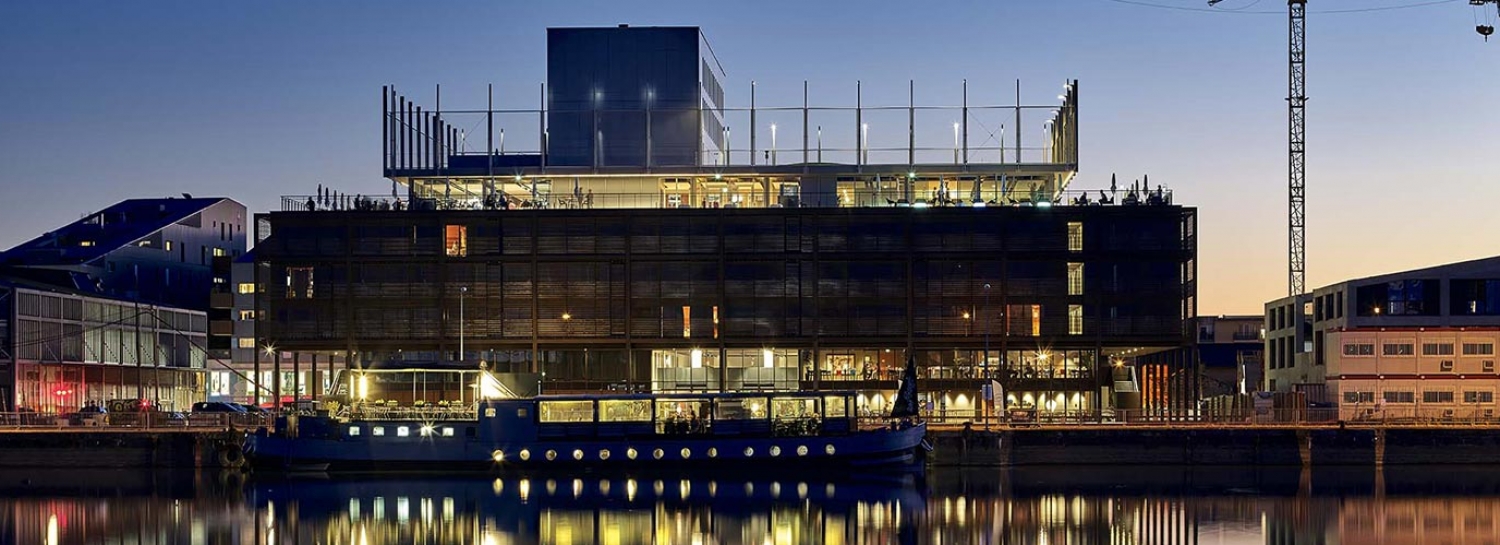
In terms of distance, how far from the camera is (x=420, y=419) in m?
108

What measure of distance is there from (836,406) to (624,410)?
11.3m

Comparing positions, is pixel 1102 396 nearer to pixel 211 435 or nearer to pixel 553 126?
pixel 553 126

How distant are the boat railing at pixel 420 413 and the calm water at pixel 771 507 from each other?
3.16m

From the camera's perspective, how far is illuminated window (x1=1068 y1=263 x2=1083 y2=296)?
138 meters

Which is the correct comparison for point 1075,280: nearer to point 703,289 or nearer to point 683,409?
point 703,289

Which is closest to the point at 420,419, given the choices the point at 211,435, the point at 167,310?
the point at 211,435

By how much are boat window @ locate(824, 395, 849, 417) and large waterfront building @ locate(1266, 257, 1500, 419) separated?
39.1 meters

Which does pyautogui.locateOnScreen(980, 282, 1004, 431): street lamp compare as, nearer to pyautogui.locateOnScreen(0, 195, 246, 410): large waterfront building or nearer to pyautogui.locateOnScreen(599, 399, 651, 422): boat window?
pyautogui.locateOnScreen(599, 399, 651, 422): boat window

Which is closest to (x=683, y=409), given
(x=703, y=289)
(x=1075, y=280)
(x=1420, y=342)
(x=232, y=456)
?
(x=232, y=456)

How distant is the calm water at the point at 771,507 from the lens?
3044 inches

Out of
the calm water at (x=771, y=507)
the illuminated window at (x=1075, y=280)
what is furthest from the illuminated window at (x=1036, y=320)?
the calm water at (x=771, y=507)

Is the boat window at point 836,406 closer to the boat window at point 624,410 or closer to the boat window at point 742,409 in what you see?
the boat window at point 742,409

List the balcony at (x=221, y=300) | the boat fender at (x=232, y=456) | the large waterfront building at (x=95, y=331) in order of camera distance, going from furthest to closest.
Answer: the balcony at (x=221, y=300)
the large waterfront building at (x=95, y=331)
the boat fender at (x=232, y=456)

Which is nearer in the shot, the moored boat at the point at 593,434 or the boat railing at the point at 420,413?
the moored boat at the point at 593,434
